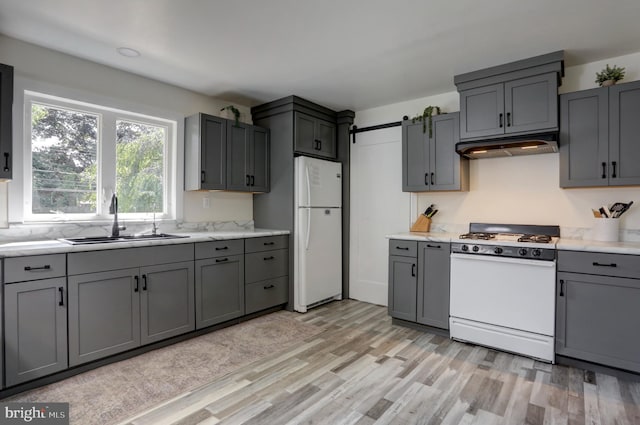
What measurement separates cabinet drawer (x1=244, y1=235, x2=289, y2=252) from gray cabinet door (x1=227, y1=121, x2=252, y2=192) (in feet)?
2.07

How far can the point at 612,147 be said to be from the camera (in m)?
2.74

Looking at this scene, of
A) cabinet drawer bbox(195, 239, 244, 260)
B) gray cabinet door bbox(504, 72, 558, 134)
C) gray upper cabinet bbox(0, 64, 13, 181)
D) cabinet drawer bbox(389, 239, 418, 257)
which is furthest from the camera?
cabinet drawer bbox(389, 239, 418, 257)

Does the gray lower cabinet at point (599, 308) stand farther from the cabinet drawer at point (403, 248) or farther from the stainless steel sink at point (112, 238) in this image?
the stainless steel sink at point (112, 238)

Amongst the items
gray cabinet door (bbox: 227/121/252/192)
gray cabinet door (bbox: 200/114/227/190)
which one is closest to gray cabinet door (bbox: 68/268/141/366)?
gray cabinet door (bbox: 200/114/227/190)

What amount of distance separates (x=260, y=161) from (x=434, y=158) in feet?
6.46

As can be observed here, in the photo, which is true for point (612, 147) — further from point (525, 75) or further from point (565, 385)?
point (565, 385)

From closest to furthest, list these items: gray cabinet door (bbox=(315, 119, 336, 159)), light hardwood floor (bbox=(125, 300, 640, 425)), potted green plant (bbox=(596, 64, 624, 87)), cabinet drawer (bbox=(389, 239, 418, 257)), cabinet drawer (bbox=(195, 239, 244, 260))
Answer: light hardwood floor (bbox=(125, 300, 640, 425)) → potted green plant (bbox=(596, 64, 624, 87)) → cabinet drawer (bbox=(195, 239, 244, 260)) → cabinet drawer (bbox=(389, 239, 418, 257)) → gray cabinet door (bbox=(315, 119, 336, 159))

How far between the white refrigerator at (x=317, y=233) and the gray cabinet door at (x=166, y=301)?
128 centimetres

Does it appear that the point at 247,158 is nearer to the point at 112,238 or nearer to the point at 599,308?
the point at 112,238

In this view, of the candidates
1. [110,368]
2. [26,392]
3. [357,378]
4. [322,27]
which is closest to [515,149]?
[322,27]

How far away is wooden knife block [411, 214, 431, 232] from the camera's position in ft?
12.6

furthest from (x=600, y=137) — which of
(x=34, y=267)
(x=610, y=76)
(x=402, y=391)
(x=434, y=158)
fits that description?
(x=34, y=267)

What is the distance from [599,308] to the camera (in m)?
2.52

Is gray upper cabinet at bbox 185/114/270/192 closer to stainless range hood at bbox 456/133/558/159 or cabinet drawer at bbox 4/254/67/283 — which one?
cabinet drawer at bbox 4/254/67/283
